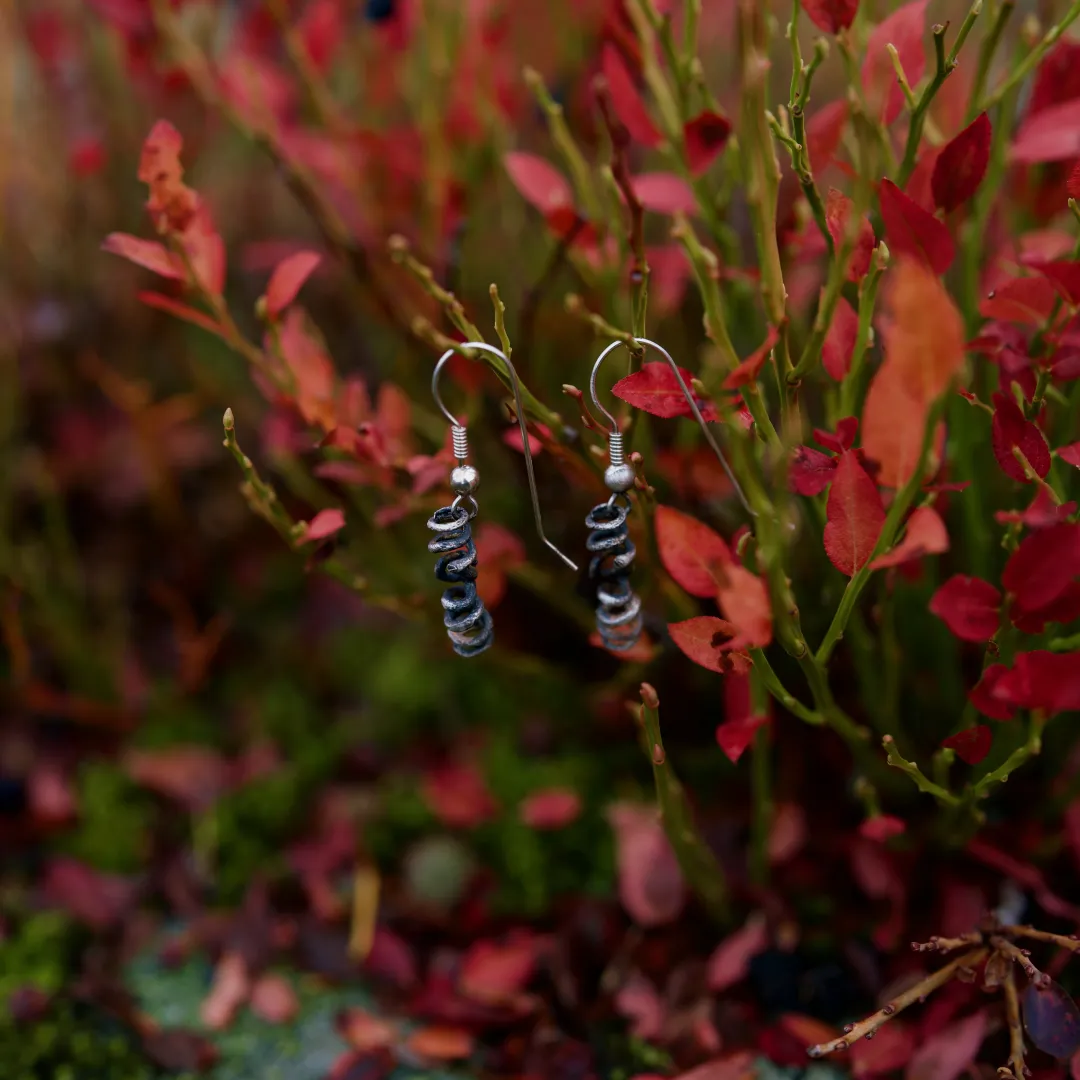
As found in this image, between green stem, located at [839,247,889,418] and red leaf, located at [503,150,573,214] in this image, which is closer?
green stem, located at [839,247,889,418]

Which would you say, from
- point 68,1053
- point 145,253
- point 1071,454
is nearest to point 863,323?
point 1071,454

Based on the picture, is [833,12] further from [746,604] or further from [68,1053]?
[68,1053]

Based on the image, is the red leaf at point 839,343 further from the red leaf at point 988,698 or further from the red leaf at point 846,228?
the red leaf at point 988,698

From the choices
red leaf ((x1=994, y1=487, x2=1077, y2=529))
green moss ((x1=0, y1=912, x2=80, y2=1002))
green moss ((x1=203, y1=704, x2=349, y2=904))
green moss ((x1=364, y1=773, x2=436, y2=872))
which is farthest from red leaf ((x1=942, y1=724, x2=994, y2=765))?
green moss ((x1=0, y1=912, x2=80, y2=1002))

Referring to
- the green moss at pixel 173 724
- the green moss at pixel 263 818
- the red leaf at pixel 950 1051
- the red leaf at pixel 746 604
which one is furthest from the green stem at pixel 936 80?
the green moss at pixel 173 724

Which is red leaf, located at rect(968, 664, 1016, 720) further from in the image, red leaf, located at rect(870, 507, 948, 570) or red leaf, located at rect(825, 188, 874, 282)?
red leaf, located at rect(825, 188, 874, 282)

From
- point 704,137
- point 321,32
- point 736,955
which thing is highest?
point 321,32

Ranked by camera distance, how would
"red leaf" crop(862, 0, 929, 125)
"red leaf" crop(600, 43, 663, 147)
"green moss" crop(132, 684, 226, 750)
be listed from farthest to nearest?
"green moss" crop(132, 684, 226, 750), "red leaf" crop(600, 43, 663, 147), "red leaf" crop(862, 0, 929, 125)
